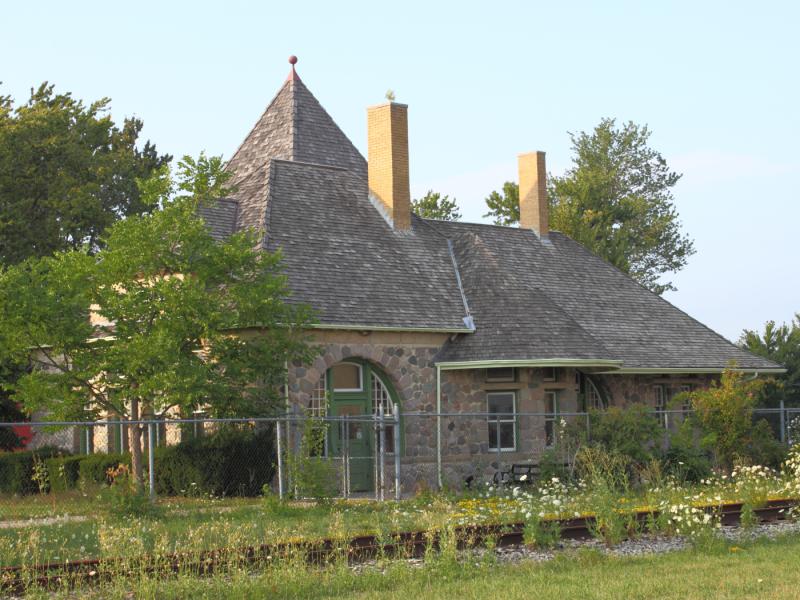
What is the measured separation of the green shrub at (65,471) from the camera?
2458 cm

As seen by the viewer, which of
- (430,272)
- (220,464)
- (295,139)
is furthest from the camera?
(295,139)

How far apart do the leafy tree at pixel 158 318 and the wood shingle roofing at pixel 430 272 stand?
2028 mm

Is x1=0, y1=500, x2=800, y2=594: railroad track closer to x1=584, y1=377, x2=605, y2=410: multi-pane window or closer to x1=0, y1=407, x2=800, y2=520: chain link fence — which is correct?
x1=0, y1=407, x2=800, y2=520: chain link fence

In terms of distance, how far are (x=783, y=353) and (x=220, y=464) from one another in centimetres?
2332

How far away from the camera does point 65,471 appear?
25.0 m

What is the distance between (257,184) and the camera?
28.3m

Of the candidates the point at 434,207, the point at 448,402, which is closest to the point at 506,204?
the point at 434,207

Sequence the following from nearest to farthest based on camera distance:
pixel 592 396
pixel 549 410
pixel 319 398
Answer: pixel 319 398, pixel 549 410, pixel 592 396

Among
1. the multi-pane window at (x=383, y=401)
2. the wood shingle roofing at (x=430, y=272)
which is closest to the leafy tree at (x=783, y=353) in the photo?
the wood shingle roofing at (x=430, y=272)

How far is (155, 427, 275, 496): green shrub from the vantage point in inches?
899

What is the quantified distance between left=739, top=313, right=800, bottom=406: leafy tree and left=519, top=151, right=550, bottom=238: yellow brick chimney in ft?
32.8

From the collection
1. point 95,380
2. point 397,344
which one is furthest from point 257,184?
point 95,380

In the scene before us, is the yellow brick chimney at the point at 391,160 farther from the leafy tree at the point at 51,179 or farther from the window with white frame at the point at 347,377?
the leafy tree at the point at 51,179

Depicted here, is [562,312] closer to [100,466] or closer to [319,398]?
[319,398]
